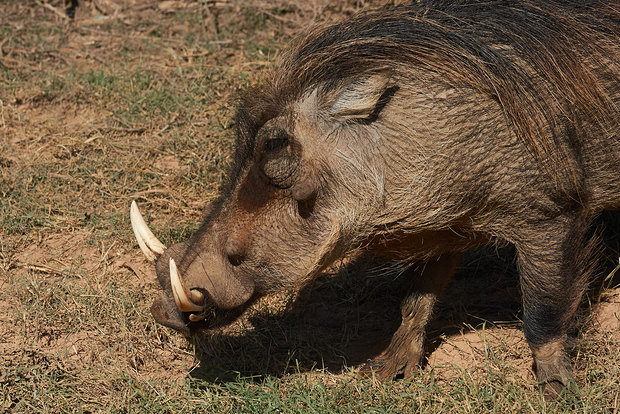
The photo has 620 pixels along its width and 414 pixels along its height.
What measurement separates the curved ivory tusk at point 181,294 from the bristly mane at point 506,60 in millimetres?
599

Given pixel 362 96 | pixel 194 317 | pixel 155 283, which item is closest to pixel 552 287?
pixel 362 96

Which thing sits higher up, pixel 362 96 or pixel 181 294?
pixel 362 96

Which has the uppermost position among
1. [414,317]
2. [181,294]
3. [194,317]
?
[181,294]

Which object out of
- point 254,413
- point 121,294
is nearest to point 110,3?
point 121,294

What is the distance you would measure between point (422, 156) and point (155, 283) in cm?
160

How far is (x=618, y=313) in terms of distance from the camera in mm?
3203

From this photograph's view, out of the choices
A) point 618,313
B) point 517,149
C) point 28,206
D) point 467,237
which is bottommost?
point 28,206

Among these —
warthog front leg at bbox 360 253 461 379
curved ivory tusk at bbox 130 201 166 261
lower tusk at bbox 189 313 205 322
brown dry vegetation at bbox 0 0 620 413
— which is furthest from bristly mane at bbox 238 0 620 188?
brown dry vegetation at bbox 0 0 620 413

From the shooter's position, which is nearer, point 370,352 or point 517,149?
point 517,149

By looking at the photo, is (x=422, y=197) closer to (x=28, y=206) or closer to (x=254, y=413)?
(x=254, y=413)

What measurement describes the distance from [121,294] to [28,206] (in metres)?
0.93

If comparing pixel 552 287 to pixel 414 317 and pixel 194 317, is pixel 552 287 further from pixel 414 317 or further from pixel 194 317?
pixel 194 317

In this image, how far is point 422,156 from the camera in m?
2.52

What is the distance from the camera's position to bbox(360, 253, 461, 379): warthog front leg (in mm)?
3084
